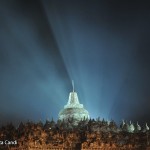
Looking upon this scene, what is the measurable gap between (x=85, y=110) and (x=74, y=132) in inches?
440

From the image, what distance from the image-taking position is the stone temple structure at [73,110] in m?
43.2

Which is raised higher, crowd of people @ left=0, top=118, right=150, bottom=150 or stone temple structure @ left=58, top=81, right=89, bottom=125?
stone temple structure @ left=58, top=81, right=89, bottom=125

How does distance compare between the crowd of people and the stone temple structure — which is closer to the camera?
the crowd of people

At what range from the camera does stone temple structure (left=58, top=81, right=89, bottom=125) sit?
4316 centimetres

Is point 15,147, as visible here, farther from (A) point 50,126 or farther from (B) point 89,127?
(B) point 89,127

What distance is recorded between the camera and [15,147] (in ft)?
104

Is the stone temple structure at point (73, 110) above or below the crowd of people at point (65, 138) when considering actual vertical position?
above

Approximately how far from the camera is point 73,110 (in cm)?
→ 4391

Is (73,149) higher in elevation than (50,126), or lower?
lower

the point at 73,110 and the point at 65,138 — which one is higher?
the point at 73,110

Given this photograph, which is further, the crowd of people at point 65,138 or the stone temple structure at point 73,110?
the stone temple structure at point 73,110

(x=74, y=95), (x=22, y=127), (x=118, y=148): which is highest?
(x=74, y=95)

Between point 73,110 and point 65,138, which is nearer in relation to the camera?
point 65,138

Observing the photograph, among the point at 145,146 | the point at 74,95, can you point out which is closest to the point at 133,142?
the point at 145,146
